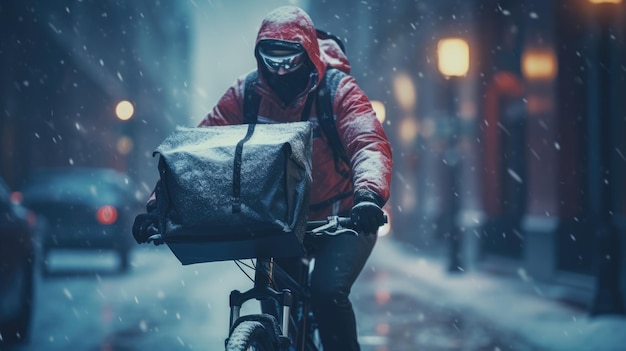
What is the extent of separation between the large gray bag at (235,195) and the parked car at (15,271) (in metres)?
4.26

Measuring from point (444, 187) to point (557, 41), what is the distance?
11424 mm

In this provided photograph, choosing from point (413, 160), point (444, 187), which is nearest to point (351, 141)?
point (444, 187)

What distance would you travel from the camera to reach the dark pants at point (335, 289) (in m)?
3.89

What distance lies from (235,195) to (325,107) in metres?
1.20

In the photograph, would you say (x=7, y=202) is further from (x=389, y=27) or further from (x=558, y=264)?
(x=389, y=27)

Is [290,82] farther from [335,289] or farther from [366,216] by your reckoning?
[366,216]

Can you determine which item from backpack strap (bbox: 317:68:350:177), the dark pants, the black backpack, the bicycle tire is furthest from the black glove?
backpack strap (bbox: 317:68:350:177)

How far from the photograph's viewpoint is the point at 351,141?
379cm

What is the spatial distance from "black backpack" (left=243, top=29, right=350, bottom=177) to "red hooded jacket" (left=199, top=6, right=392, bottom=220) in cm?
3

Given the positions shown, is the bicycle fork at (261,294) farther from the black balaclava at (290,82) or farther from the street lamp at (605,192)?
the street lamp at (605,192)

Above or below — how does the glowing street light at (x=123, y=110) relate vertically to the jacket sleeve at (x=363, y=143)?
below

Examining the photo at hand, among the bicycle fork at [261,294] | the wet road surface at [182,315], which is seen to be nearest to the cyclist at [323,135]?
the bicycle fork at [261,294]

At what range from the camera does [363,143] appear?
3740 mm

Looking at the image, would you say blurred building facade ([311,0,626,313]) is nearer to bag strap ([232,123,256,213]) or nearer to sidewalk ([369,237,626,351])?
sidewalk ([369,237,626,351])
